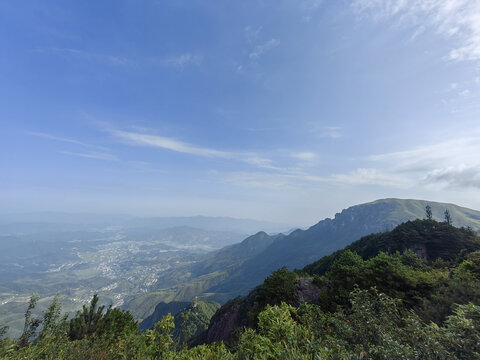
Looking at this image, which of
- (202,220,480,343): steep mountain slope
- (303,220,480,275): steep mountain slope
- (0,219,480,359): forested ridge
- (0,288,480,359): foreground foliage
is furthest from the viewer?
(303,220,480,275): steep mountain slope

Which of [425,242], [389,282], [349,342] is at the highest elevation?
[349,342]

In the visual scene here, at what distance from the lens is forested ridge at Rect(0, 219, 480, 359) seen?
6.72 meters

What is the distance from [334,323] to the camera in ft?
35.8

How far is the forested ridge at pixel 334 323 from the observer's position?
22.1 feet

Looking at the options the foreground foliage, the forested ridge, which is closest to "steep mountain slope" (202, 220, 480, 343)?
the forested ridge

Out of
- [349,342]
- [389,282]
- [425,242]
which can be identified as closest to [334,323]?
[349,342]

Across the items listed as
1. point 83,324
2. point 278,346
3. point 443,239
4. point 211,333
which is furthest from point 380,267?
point 443,239

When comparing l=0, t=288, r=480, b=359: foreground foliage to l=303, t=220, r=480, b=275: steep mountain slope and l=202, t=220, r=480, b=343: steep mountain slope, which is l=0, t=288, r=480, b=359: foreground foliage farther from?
l=303, t=220, r=480, b=275: steep mountain slope

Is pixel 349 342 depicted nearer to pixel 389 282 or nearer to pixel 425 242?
pixel 389 282

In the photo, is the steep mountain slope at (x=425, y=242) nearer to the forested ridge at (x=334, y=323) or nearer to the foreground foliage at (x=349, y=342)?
the forested ridge at (x=334, y=323)

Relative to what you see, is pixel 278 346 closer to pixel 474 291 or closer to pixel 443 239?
pixel 474 291

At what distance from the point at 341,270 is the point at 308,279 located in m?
7.52

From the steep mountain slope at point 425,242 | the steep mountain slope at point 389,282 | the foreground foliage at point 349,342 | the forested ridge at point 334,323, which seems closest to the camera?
the foreground foliage at point 349,342

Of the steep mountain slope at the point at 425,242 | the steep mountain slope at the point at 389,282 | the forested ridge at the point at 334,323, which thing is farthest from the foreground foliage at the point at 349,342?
the steep mountain slope at the point at 425,242
